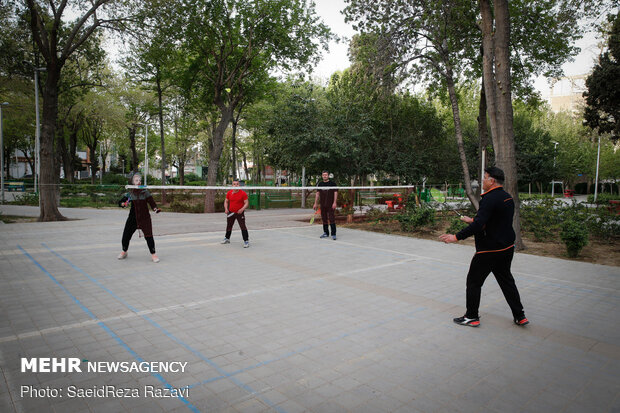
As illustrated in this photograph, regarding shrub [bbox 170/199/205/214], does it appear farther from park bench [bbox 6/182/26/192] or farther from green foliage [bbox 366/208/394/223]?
park bench [bbox 6/182/26/192]

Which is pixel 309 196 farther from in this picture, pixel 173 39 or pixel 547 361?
pixel 547 361

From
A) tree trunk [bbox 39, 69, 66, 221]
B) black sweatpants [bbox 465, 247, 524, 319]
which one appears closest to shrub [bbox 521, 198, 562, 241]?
black sweatpants [bbox 465, 247, 524, 319]

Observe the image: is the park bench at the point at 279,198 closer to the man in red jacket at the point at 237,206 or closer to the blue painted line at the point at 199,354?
the man in red jacket at the point at 237,206

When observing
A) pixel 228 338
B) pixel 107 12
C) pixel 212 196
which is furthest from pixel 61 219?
pixel 228 338

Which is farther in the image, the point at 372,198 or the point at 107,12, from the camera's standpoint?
the point at 372,198

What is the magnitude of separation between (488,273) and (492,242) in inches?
16.4

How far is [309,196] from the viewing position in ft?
90.0

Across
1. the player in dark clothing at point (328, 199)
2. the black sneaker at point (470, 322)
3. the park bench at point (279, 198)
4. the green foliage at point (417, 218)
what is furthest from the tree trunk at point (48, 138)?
the black sneaker at point (470, 322)

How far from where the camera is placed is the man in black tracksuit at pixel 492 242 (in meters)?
4.86

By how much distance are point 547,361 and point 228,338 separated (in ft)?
11.6

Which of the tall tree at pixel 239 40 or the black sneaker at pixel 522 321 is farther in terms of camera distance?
the tall tree at pixel 239 40

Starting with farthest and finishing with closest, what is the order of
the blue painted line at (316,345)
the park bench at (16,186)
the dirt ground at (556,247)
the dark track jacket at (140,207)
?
the park bench at (16,186), the dirt ground at (556,247), the dark track jacket at (140,207), the blue painted line at (316,345)

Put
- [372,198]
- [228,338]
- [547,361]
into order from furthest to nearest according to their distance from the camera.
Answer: [372,198] < [228,338] < [547,361]

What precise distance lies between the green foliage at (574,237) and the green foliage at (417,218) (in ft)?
13.8
